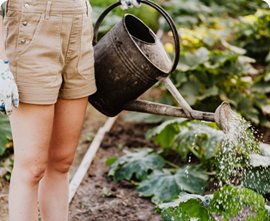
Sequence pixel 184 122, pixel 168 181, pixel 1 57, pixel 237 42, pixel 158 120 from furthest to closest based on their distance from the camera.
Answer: pixel 237 42, pixel 158 120, pixel 184 122, pixel 168 181, pixel 1 57

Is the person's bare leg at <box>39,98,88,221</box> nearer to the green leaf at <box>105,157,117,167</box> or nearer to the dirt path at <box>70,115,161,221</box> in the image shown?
the dirt path at <box>70,115,161,221</box>

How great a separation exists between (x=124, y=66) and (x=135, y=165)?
1.15 m

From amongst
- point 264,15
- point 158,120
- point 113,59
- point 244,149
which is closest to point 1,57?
point 113,59

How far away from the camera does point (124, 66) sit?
252 centimetres

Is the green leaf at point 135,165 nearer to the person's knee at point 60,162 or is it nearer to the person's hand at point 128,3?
the person's knee at point 60,162

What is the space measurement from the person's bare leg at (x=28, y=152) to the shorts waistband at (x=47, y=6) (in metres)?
0.34

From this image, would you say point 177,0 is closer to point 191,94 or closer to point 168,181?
point 191,94

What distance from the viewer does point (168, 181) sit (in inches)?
130

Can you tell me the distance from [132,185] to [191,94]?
1.14 metres

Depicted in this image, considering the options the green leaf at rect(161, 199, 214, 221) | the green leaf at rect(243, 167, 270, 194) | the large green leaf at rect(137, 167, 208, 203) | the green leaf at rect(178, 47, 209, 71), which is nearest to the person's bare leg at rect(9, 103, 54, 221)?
the green leaf at rect(161, 199, 214, 221)

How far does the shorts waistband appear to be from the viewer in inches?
82.4

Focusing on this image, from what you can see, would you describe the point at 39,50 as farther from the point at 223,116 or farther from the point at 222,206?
the point at 222,206

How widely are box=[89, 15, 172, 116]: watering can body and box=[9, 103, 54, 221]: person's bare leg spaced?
0.41m

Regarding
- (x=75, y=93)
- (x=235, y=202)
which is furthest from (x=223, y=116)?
(x=75, y=93)
